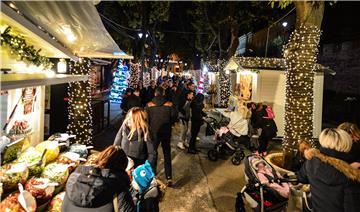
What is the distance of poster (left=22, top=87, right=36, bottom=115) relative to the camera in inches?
203

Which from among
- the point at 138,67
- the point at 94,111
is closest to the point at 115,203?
the point at 94,111

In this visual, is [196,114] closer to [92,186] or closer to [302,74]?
[302,74]

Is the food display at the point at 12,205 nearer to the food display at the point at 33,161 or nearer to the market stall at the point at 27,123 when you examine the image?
the market stall at the point at 27,123

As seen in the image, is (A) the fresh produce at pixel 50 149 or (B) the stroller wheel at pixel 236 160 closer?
(A) the fresh produce at pixel 50 149

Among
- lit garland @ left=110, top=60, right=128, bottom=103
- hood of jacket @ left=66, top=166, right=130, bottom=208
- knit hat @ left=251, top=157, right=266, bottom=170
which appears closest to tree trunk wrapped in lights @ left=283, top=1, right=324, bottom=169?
knit hat @ left=251, top=157, right=266, bottom=170

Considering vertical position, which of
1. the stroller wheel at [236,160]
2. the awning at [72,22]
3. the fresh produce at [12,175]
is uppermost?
the awning at [72,22]

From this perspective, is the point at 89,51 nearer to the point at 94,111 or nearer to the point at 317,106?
the point at 94,111

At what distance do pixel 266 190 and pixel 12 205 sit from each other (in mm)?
3493

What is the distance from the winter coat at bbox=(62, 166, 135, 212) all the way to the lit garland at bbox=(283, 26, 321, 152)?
18.2 feet

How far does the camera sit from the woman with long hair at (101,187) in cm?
295

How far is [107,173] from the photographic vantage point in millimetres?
3076

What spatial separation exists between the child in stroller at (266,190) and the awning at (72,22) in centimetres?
345

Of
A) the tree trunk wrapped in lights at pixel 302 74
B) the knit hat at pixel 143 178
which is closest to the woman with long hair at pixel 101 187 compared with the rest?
the knit hat at pixel 143 178

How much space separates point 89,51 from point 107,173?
385 centimetres
